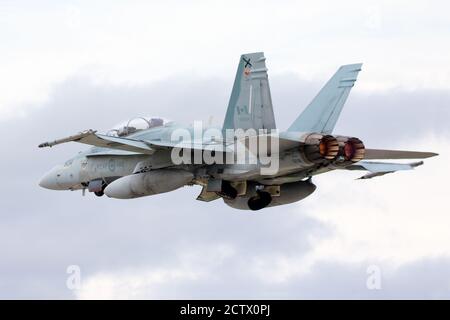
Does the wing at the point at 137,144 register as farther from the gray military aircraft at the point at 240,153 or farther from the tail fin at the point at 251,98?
the tail fin at the point at 251,98

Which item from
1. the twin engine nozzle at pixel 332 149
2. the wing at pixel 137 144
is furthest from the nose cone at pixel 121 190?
the twin engine nozzle at pixel 332 149

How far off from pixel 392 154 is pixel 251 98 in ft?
12.5

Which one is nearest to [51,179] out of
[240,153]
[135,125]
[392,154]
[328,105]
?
[135,125]

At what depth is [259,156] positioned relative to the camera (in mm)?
37656

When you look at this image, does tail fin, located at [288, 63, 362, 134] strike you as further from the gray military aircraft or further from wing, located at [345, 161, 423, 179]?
wing, located at [345, 161, 423, 179]

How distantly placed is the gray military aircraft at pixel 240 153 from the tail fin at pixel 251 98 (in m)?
0.02

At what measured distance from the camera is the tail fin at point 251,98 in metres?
37.4

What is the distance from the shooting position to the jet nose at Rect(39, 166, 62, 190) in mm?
42594

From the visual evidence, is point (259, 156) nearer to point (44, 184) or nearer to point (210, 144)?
point (210, 144)

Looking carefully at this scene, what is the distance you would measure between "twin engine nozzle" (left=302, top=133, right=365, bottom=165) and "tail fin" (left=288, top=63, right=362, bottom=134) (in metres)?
0.79

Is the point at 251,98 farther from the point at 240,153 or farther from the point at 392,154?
the point at 392,154

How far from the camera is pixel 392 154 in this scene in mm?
38094

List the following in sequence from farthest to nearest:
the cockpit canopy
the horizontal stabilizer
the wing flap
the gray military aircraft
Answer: the cockpit canopy < the horizontal stabilizer < the gray military aircraft < the wing flap

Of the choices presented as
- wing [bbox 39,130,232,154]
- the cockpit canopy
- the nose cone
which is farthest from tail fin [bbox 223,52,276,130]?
the nose cone
